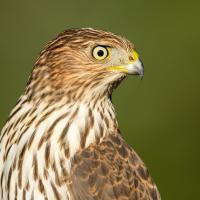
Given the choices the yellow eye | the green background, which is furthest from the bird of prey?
the green background

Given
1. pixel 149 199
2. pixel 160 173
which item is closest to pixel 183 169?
Answer: pixel 160 173

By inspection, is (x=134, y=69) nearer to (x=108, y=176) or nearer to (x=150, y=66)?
(x=108, y=176)

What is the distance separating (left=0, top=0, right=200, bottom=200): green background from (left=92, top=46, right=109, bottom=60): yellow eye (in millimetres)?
6957

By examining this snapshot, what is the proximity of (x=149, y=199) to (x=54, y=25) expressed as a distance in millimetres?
Answer: 9952

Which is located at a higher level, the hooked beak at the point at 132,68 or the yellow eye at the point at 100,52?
the yellow eye at the point at 100,52

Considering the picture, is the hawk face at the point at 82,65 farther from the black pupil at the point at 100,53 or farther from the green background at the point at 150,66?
the green background at the point at 150,66

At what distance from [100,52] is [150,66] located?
32.1ft

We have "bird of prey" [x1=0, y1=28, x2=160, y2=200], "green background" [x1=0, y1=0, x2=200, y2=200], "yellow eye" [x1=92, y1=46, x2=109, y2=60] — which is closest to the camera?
"bird of prey" [x1=0, y1=28, x2=160, y2=200]

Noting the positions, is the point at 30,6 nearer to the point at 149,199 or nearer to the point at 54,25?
the point at 54,25

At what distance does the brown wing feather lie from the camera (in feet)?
33.0

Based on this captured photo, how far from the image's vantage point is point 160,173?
17.7 metres

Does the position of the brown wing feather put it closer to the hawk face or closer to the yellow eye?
the hawk face

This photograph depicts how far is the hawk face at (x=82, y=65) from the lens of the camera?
10.3 m

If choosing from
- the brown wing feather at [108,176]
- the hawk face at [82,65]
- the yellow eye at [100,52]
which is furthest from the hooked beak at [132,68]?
the brown wing feather at [108,176]
